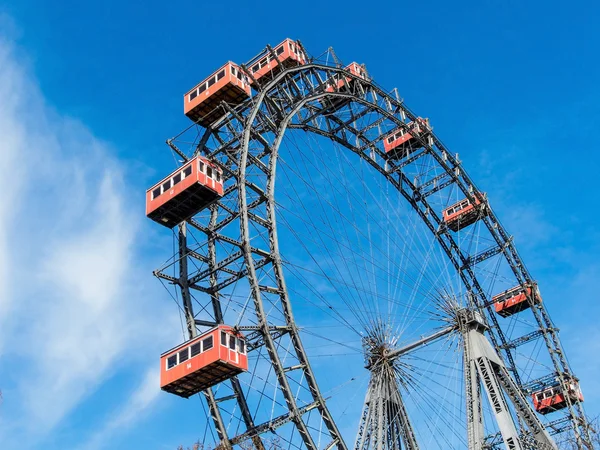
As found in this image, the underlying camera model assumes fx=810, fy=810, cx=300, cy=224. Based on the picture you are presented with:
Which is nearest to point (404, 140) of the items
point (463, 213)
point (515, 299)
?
point (463, 213)

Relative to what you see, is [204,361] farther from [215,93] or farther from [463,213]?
[463,213]

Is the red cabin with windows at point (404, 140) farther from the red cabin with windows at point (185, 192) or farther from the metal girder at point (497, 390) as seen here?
the red cabin with windows at point (185, 192)

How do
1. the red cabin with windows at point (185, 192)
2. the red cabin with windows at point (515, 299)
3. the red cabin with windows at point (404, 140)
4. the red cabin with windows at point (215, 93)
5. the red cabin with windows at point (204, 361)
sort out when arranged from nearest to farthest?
1. the red cabin with windows at point (204, 361)
2. the red cabin with windows at point (185, 192)
3. the red cabin with windows at point (215, 93)
4. the red cabin with windows at point (404, 140)
5. the red cabin with windows at point (515, 299)

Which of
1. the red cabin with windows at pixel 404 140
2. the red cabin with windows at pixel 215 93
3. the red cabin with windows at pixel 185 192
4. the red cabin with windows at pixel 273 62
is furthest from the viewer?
the red cabin with windows at pixel 404 140

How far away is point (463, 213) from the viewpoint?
4712 centimetres

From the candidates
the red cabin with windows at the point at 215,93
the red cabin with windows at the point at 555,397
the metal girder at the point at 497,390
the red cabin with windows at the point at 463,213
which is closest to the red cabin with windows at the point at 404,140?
the red cabin with windows at the point at 463,213

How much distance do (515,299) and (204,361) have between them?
89.7 ft

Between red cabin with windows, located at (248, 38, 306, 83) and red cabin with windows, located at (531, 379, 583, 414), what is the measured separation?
82.8 ft

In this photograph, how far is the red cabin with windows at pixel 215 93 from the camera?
33562 millimetres

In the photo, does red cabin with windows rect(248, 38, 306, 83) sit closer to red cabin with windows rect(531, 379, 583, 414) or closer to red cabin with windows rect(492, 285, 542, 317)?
red cabin with windows rect(492, 285, 542, 317)

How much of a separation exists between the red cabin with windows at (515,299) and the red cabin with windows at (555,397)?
500 centimetres

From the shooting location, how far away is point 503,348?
49.5 meters

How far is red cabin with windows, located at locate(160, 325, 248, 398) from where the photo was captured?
26.3 m

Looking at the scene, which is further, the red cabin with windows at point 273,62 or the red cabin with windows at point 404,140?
the red cabin with windows at point 404,140
